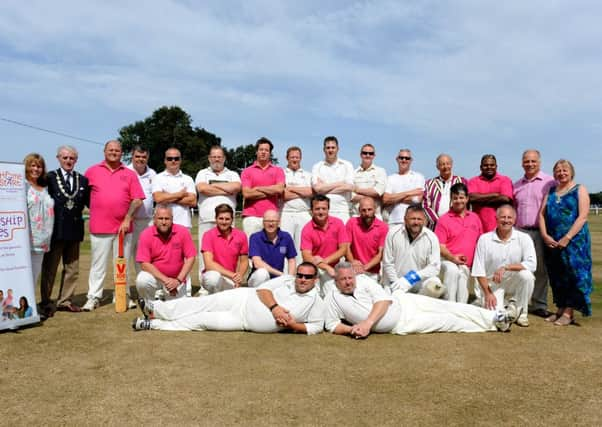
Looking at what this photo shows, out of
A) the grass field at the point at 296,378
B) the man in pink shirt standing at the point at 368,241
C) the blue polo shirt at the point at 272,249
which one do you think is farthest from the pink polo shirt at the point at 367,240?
the grass field at the point at 296,378

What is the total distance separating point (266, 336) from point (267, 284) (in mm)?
608

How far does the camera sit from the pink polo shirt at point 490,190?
750cm

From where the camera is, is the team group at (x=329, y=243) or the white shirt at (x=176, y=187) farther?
the white shirt at (x=176, y=187)

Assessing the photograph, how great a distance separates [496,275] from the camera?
6.33m

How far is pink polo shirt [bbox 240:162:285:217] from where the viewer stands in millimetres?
7852

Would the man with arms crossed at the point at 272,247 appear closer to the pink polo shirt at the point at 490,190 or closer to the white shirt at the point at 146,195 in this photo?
the white shirt at the point at 146,195

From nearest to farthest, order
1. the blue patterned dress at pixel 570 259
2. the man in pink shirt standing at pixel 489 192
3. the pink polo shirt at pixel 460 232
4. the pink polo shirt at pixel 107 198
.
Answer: the blue patterned dress at pixel 570 259 → the pink polo shirt at pixel 460 232 → the pink polo shirt at pixel 107 198 → the man in pink shirt standing at pixel 489 192

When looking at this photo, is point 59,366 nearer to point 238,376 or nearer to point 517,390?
point 238,376

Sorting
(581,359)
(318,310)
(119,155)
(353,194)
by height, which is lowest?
Result: (581,359)

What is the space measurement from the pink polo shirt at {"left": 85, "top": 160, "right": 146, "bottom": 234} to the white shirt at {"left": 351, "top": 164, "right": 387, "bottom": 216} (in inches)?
148

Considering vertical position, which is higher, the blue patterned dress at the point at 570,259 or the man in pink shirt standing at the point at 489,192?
the man in pink shirt standing at the point at 489,192

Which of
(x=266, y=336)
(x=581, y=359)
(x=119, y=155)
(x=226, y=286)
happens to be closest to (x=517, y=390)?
(x=581, y=359)

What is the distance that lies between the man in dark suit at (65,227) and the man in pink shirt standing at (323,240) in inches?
130

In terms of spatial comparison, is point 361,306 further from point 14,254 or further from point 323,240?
point 14,254
